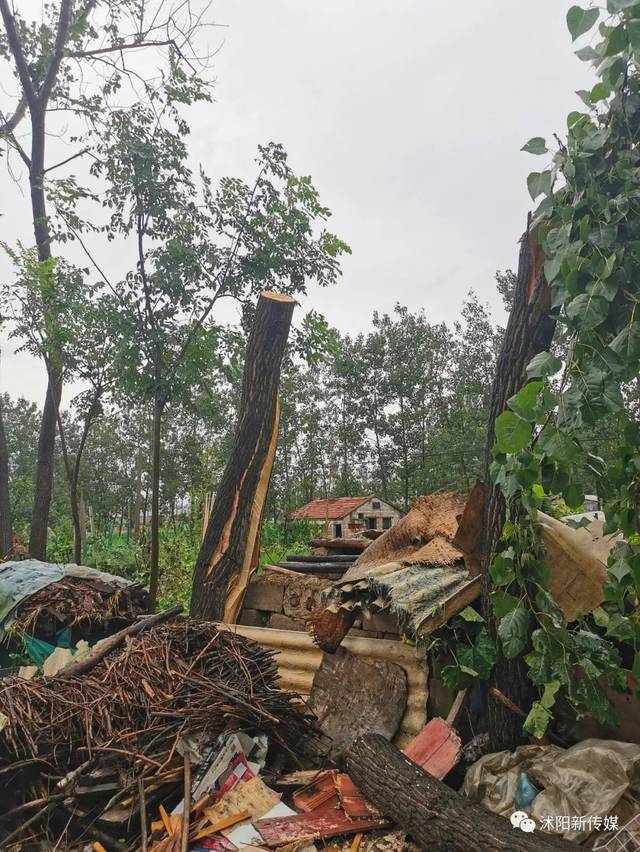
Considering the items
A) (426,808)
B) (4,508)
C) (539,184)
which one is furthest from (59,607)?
(539,184)

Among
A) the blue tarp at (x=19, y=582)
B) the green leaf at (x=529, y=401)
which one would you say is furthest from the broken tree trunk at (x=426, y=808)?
the blue tarp at (x=19, y=582)

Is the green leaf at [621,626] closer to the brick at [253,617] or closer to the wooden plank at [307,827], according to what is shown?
the wooden plank at [307,827]

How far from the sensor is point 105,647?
3900 millimetres

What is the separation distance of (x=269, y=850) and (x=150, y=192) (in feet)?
22.2

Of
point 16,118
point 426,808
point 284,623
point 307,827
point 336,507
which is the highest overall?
point 16,118

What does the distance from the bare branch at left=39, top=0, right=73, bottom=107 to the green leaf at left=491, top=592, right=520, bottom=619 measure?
10875 mm

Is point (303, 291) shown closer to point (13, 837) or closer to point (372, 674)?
point (372, 674)

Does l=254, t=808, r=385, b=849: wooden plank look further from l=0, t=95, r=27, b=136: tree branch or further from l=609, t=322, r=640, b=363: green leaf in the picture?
l=0, t=95, r=27, b=136: tree branch

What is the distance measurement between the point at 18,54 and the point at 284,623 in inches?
388

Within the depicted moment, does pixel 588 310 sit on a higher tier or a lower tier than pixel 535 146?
lower

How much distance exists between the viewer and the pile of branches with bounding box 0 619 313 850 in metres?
2.87

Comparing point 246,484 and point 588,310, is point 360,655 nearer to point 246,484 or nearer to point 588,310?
point 246,484

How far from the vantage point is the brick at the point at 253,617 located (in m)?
5.06

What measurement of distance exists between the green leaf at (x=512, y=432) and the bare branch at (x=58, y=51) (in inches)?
425
